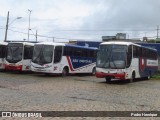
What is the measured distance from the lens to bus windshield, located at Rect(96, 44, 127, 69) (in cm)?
2603

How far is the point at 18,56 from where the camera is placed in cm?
3347

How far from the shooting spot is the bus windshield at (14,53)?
110ft

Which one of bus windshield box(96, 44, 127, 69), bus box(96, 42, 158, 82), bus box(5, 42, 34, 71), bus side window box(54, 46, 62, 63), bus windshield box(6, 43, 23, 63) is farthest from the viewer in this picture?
bus windshield box(6, 43, 23, 63)

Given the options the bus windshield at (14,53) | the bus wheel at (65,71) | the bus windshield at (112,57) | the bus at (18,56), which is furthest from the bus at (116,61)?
the bus windshield at (14,53)

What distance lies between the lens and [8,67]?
3372cm

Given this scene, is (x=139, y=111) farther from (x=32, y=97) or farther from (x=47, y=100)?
(x=32, y=97)

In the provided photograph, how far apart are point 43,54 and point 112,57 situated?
7285 millimetres

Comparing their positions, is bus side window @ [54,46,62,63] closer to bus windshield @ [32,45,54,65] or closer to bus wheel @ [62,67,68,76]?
bus windshield @ [32,45,54,65]

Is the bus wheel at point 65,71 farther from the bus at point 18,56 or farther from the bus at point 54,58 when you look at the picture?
the bus at point 18,56

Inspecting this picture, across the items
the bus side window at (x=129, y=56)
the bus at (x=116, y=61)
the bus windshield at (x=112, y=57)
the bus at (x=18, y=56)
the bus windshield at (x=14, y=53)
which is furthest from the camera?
the bus windshield at (x=14, y=53)

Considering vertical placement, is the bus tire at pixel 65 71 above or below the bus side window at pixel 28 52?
below

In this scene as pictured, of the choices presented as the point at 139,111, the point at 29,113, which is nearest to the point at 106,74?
the point at 139,111

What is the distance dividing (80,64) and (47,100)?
20.7 metres

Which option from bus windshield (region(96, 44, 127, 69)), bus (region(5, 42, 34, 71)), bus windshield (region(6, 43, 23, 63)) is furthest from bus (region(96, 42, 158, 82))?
bus windshield (region(6, 43, 23, 63))
